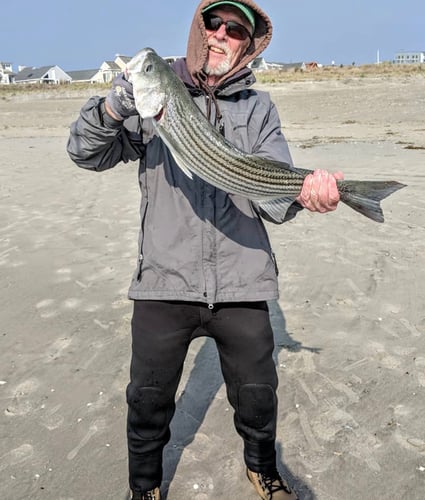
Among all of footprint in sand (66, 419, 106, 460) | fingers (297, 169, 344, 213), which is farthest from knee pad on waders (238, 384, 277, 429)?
footprint in sand (66, 419, 106, 460)

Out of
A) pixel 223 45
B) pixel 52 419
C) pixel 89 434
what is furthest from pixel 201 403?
pixel 223 45

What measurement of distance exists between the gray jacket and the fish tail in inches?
16.9

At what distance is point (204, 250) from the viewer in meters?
3.13

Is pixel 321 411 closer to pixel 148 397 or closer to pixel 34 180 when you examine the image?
pixel 148 397

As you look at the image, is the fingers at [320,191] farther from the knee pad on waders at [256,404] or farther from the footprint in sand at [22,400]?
the footprint in sand at [22,400]

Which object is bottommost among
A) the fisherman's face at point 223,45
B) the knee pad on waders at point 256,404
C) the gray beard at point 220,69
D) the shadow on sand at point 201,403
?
the shadow on sand at point 201,403

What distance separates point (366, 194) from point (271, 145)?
63 centimetres

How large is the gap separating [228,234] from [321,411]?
1.91 m

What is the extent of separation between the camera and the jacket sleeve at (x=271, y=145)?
122 inches

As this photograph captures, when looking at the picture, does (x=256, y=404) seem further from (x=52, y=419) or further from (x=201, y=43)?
(x=201, y=43)

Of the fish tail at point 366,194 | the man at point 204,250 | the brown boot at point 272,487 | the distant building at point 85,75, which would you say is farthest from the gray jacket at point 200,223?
the distant building at point 85,75

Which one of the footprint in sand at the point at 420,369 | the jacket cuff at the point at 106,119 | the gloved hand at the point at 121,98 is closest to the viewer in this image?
the gloved hand at the point at 121,98

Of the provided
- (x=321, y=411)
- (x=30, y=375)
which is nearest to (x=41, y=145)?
(x=30, y=375)

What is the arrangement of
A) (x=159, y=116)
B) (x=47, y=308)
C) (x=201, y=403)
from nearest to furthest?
(x=159, y=116) < (x=201, y=403) < (x=47, y=308)
